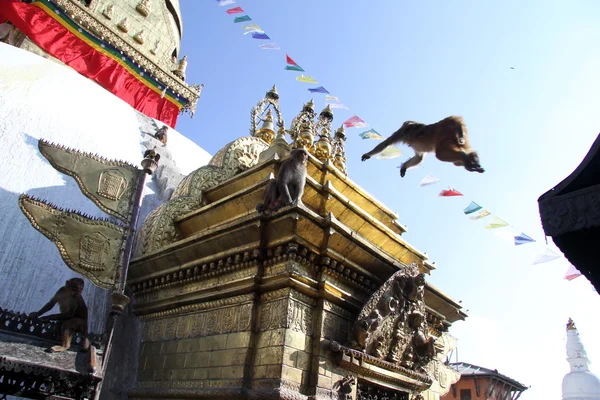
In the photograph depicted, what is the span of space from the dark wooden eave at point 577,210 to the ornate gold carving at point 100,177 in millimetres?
4943

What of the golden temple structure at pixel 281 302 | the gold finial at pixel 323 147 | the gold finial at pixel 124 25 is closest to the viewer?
the golden temple structure at pixel 281 302

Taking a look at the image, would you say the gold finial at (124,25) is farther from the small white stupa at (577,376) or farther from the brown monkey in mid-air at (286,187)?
the small white stupa at (577,376)

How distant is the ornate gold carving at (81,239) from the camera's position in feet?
18.2

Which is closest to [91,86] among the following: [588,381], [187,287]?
[187,287]

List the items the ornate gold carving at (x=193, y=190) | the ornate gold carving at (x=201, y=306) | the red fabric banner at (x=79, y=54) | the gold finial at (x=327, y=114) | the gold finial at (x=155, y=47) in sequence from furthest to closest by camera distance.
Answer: the gold finial at (x=155, y=47)
the red fabric banner at (x=79, y=54)
the gold finial at (x=327, y=114)
the ornate gold carving at (x=193, y=190)
the ornate gold carving at (x=201, y=306)

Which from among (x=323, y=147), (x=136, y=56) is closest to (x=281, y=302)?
(x=323, y=147)

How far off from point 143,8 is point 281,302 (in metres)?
15.1

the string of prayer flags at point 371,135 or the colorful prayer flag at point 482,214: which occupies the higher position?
the string of prayer flags at point 371,135

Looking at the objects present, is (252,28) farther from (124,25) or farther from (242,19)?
(124,25)

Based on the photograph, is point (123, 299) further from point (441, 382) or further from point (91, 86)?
point (91, 86)

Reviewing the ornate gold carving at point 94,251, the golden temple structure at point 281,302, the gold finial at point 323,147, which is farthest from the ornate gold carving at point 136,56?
the ornate gold carving at point 94,251

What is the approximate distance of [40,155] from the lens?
8672mm

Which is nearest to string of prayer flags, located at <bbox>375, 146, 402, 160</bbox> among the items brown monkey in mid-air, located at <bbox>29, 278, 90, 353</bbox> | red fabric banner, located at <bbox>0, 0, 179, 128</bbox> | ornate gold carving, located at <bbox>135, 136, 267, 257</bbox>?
ornate gold carving, located at <bbox>135, 136, 267, 257</bbox>

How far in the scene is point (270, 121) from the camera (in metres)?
10.5
